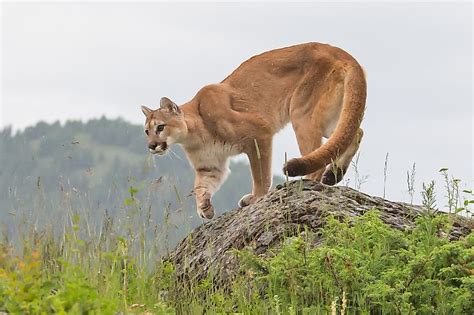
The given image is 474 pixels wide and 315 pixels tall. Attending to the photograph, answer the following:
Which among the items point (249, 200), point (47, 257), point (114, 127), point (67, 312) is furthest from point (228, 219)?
point (114, 127)

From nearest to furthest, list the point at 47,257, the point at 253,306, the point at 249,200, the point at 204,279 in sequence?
the point at 253,306 < the point at 47,257 < the point at 204,279 < the point at 249,200

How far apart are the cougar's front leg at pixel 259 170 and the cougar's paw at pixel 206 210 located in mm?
360

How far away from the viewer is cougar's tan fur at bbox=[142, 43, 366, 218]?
988 cm

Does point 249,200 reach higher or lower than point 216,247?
higher


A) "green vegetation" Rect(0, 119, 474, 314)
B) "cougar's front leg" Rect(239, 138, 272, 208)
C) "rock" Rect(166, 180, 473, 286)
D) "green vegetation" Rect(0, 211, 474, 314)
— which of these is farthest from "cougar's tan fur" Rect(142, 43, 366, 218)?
"green vegetation" Rect(0, 211, 474, 314)

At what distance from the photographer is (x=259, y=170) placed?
10336 millimetres

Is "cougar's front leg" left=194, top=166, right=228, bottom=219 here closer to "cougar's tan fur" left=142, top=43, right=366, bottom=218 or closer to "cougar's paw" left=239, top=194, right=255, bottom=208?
"cougar's tan fur" left=142, top=43, right=366, bottom=218

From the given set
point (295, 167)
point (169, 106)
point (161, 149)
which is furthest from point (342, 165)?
point (169, 106)

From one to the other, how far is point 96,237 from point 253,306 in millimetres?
1262

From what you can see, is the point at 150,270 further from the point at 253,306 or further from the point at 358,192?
the point at 358,192

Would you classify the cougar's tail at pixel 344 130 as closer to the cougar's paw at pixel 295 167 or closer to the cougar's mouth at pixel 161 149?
the cougar's paw at pixel 295 167

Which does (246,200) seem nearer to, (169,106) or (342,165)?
(342,165)

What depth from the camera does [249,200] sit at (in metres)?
9.91

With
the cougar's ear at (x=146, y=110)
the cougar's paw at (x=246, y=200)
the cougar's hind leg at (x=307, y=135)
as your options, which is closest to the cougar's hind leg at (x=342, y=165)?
the cougar's hind leg at (x=307, y=135)
